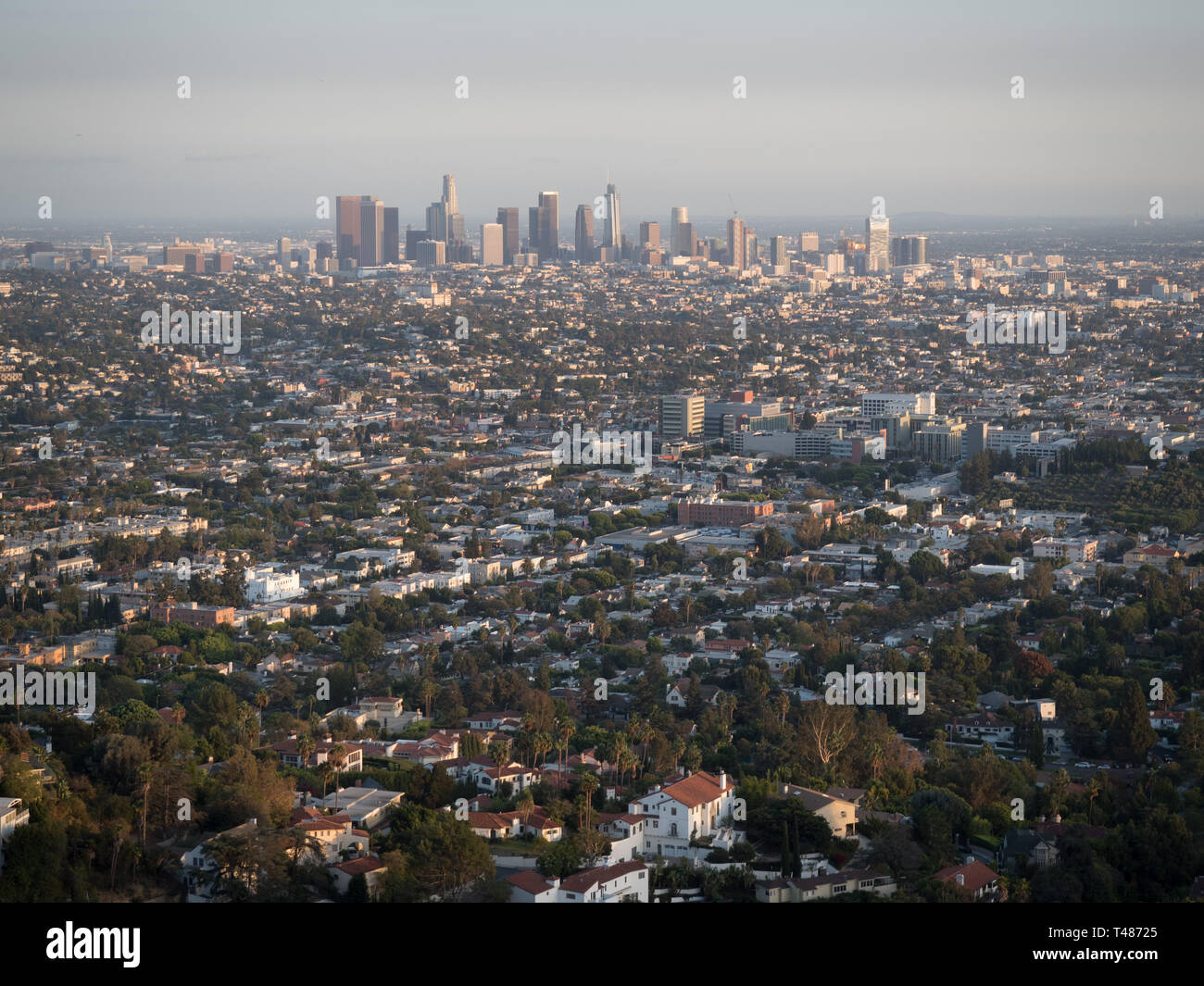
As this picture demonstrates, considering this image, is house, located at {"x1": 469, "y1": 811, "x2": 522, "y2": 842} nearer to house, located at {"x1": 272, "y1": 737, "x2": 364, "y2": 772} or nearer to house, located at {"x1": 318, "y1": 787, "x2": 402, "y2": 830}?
house, located at {"x1": 318, "y1": 787, "x2": 402, "y2": 830}

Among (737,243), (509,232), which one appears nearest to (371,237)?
(509,232)

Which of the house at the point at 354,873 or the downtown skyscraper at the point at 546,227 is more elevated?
the downtown skyscraper at the point at 546,227

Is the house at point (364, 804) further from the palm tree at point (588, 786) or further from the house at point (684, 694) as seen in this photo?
the house at point (684, 694)

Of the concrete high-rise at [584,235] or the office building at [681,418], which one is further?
the concrete high-rise at [584,235]

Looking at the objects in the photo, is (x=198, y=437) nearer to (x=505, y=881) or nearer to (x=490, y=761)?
(x=490, y=761)

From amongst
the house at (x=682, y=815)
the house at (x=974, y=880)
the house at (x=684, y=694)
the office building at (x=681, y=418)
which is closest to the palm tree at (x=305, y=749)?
the house at (x=682, y=815)

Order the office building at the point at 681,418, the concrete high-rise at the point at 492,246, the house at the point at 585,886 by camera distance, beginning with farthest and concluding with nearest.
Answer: the concrete high-rise at the point at 492,246 → the office building at the point at 681,418 → the house at the point at 585,886
